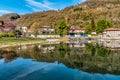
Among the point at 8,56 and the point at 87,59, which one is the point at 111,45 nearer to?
the point at 87,59

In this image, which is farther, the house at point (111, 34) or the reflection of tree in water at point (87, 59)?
the house at point (111, 34)

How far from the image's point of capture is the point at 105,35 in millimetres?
120562

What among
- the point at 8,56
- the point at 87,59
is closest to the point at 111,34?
the point at 87,59

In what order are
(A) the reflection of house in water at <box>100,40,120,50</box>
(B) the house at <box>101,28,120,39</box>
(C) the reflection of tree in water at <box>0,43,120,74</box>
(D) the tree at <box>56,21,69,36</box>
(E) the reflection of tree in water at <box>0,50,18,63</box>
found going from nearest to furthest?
1. (C) the reflection of tree in water at <box>0,43,120,74</box>
2. (E) the reflection of tree in water at <box>0,50,18,63</box>
3. (A) the reflection of house in water at <box>100,40,120,50</box>
4. (B) the house at <box>101,28,120,39</box>
5. (D) the tree at <box>56,21,69,36</box>

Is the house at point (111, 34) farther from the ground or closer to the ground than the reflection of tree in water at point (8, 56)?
farther from the ground

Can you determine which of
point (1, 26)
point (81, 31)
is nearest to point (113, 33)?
point (81, 31)

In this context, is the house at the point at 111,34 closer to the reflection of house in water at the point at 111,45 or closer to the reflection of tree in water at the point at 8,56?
the reflection of house in water at the point at 111,45

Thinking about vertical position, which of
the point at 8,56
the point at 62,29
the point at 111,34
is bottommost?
the point at 8,56

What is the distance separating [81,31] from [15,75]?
441ft

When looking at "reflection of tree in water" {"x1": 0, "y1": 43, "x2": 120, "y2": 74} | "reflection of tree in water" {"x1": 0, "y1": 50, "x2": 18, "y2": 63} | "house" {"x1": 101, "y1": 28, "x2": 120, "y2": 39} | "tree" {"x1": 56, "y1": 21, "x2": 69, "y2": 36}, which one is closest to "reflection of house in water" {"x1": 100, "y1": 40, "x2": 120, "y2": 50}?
"reflection of tree in water" {"x1": 0, "y1": 43, "x2": 120, "y2": 74}

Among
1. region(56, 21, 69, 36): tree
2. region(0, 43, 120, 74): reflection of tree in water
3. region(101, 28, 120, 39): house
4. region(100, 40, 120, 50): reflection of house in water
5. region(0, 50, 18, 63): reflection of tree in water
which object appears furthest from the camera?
region(56, 21, 69, 36): tree

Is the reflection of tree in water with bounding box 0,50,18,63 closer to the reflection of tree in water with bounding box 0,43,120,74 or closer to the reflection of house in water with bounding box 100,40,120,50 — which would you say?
the reflection of tree in water with bounding box 0,43,120,74

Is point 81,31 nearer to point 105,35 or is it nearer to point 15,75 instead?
point 105,35

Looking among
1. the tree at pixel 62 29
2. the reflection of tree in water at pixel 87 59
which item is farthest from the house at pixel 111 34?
the reflection of tree in water at pixel 87 59
